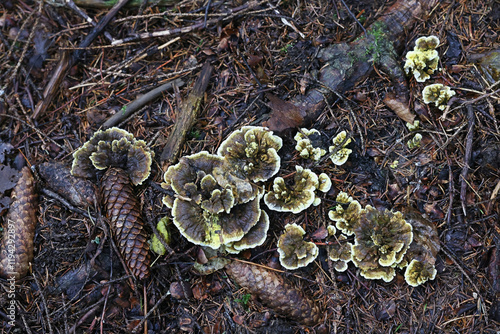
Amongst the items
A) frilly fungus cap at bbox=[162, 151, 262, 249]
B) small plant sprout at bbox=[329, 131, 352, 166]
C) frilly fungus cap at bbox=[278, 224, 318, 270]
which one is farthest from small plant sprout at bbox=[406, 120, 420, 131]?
frilly fungus cap at bbox=[162, 151, 262, 249]

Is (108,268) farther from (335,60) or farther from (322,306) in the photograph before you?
(335,60)

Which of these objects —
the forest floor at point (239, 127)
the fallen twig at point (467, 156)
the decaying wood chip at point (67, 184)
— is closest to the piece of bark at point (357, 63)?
the forest floor at point (239, 127)

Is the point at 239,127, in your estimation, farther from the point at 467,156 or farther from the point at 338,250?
the point at 467,156

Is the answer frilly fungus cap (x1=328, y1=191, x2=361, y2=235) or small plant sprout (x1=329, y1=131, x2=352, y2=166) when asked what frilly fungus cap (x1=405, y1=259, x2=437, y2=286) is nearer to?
frilly fungus cap (x1=328, y1=191, x2=361, y2=235)

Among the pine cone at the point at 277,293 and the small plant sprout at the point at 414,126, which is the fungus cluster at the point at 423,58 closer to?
the small plant sprout at the point at 414,126

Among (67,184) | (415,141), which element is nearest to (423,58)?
Answer: (415,141)

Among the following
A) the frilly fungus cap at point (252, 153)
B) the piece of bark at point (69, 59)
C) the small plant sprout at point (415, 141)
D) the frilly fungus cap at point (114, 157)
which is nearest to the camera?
the frilly fungus cap at point (252, 153)

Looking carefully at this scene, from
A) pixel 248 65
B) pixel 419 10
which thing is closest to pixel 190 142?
pixel 248 65
